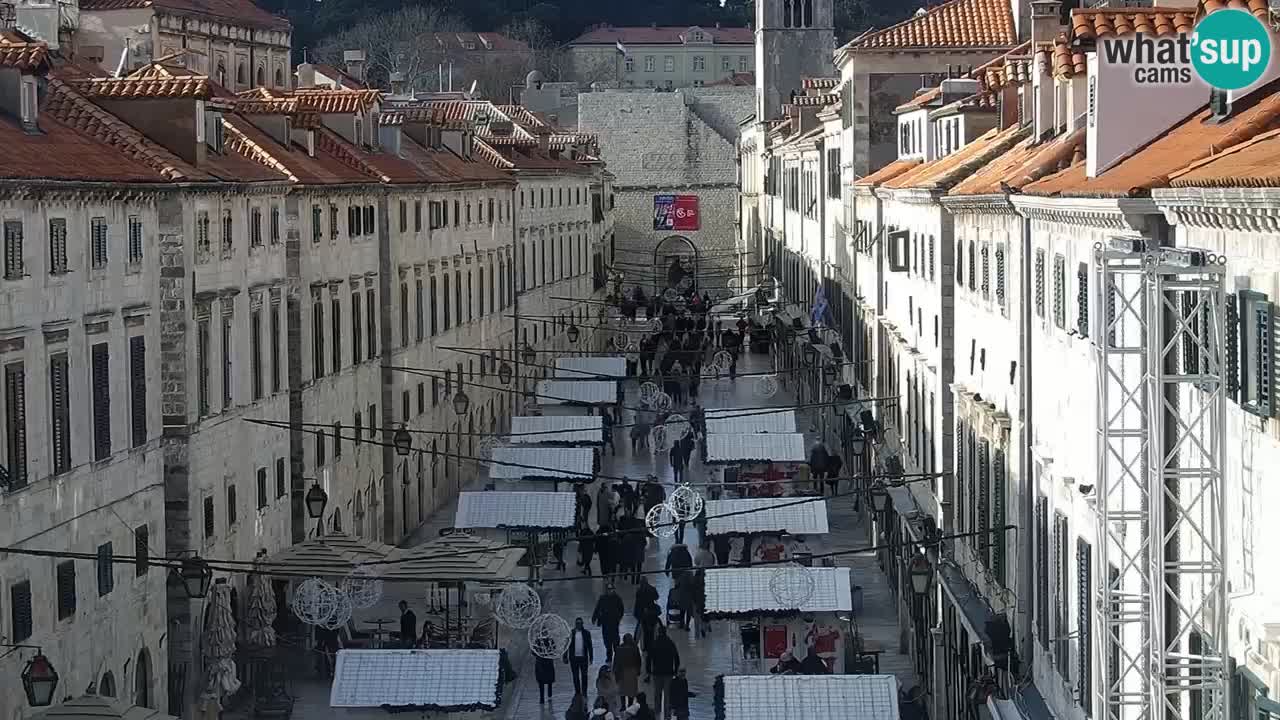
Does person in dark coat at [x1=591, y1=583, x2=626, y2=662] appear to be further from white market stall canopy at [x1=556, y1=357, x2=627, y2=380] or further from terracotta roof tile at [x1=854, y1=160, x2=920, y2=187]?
white market stall canopy at [x1=556, y1=357, x2=627, y2=380]

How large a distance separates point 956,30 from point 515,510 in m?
17.5

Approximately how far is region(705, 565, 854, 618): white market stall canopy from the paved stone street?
5.30ft

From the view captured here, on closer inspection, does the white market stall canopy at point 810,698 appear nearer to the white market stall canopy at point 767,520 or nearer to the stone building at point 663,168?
the white market stall canopy at point 767,520

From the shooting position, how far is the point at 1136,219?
1712 cm

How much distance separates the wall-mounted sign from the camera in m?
124

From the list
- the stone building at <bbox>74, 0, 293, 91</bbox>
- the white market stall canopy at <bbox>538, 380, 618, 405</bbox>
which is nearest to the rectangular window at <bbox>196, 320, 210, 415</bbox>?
the stone building at <bbox>74, 0, 293, 91</bbox>

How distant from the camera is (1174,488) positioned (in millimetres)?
16219

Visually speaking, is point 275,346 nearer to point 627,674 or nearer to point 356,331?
point 356,331

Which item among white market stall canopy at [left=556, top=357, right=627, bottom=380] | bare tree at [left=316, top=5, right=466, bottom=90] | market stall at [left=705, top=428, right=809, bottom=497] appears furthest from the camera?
bare tree at [left=316, top=5, right=466, bottom=90]

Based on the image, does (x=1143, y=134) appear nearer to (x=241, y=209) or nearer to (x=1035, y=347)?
(x=1035, y=347)

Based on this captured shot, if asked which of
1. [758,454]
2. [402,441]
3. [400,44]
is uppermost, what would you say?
[400,44]

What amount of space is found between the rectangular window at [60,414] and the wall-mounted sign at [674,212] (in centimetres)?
9606

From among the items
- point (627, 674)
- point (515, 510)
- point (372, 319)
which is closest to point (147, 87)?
point (627, 674)

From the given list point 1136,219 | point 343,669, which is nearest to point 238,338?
point 343,669
